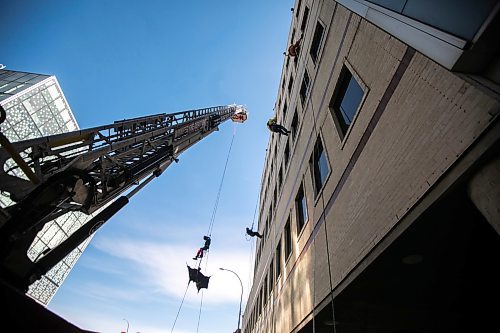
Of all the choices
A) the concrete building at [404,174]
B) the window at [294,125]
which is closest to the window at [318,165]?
the concrete building at [404,174]

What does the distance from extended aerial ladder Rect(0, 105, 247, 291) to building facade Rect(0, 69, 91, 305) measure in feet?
65.5

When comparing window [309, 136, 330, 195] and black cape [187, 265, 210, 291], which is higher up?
window [309, 136, 330, 195]

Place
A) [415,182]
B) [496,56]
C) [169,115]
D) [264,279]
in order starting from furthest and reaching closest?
[264,279] < [169,115] < [415,182] < [496,56]

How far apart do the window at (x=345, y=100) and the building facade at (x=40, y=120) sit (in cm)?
2654

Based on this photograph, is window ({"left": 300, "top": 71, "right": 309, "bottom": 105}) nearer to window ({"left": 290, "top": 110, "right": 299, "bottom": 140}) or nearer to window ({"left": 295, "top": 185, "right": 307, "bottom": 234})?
window ({"left": 290, "top": 110, "right": 299, "bottom": 140})


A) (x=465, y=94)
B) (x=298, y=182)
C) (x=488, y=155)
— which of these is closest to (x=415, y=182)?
(x=488, y=155)

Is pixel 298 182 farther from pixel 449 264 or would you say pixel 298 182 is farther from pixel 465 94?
A: pixel 465 94

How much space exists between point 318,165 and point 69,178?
21.8 feet

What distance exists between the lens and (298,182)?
1023 cm

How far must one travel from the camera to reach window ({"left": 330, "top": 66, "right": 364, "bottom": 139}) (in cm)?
607

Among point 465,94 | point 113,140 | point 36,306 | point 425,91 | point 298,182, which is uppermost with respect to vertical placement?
point 298,182

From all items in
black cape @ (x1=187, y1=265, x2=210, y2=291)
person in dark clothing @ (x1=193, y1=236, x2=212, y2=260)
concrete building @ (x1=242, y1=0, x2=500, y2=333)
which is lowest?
concrete building @ (x1=242, y1=0, x2=500, y2=333)

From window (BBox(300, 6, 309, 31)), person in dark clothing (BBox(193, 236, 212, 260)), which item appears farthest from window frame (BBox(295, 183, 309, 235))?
window (BBox(300, 6, 309, 31))

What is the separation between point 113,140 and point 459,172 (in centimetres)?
848
